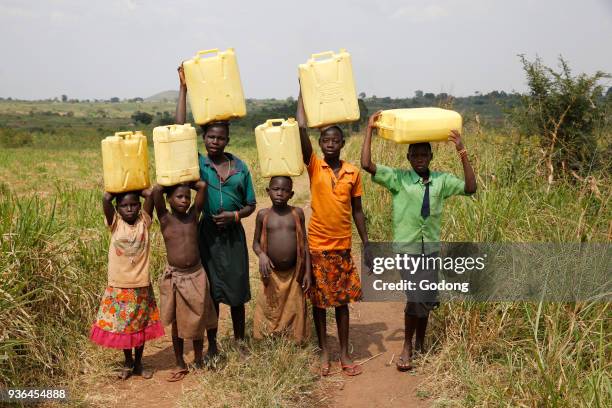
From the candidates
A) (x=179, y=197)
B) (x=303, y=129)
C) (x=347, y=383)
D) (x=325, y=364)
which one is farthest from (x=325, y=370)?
(x=303, y=129)

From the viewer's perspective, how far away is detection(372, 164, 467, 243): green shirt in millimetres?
3129

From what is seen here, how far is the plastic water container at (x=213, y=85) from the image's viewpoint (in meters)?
3.01

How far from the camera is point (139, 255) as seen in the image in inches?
123

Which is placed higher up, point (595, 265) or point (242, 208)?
point (242, 208)

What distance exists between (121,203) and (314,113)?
1.31m

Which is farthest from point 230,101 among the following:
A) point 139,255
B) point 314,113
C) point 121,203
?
point 139,255

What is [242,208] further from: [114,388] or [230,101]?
[114,388]

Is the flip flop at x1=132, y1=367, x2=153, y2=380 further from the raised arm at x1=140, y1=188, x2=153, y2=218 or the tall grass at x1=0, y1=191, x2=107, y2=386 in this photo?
the raised arm at x1=140, y1=188, x2=153, y2=218

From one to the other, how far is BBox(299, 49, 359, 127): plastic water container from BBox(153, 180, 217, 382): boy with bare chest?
0.83m

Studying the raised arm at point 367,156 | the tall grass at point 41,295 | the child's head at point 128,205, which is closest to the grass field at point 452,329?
the tall grass at point 41,295

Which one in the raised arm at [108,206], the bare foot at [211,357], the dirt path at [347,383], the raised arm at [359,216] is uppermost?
the raised arm at [108,206]

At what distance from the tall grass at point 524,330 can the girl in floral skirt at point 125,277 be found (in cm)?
185

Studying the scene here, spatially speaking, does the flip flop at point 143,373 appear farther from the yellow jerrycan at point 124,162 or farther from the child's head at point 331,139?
the child's head at point 331,139

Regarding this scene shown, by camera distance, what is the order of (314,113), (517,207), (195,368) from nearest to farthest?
1. (314,113)
2. (195,368)
3. (517,207)
